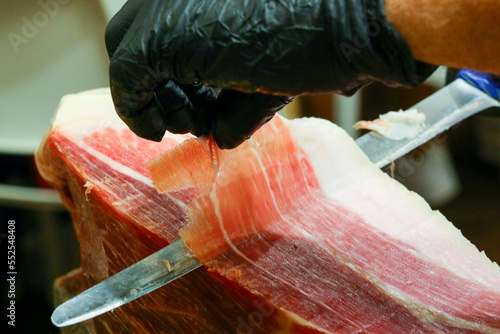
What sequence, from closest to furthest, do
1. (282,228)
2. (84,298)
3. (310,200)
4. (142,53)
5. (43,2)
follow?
(142,53) → (84,298) → (282,228) → (310,200) → (43,2)

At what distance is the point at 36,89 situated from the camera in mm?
3604

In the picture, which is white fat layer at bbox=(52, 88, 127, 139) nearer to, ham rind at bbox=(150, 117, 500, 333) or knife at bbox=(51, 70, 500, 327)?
ham rind at bbox=(150, 117, 500, 333)

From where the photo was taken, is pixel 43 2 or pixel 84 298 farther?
pixel 43 2

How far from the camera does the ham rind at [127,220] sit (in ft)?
5.31

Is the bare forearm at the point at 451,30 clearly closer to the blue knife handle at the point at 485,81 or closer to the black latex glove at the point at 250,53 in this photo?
the black latex glove at the point at 250,53

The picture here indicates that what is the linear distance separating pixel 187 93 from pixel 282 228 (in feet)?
1.84

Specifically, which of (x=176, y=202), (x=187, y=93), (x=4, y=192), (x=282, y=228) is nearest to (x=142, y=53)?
(x=187, y=93)

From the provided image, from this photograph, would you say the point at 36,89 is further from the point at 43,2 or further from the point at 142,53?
the point at 142,53

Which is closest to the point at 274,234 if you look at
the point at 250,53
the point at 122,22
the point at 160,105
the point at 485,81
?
the point at 160,105

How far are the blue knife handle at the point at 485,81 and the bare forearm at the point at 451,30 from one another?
1603 mm

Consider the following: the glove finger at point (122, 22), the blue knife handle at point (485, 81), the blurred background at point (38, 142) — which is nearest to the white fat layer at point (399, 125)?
the blurred background at point (38, 142)

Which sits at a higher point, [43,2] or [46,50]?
[43,2]

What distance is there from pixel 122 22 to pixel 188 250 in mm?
736

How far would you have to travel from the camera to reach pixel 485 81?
266 centimetres
